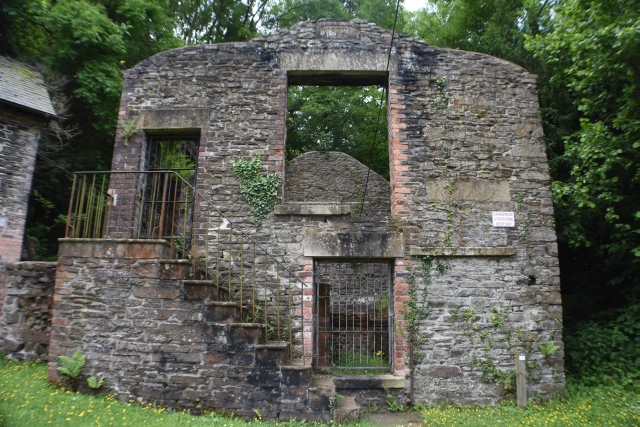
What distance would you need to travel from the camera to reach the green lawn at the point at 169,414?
177 inches

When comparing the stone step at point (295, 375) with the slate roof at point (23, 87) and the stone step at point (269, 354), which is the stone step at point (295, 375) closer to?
the stone step at point (269, 354)

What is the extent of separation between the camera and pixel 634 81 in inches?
235

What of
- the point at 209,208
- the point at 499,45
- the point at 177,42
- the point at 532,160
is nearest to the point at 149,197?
the point at 209,208

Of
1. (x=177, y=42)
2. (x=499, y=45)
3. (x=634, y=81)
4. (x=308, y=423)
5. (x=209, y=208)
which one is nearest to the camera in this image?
(x=308, y=423)

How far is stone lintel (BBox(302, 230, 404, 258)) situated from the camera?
6125 millimetres

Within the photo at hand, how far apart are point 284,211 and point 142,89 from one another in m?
3.30

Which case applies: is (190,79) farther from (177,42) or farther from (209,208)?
(177,42)

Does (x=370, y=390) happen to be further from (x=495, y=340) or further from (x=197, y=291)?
(x=197, y=291)

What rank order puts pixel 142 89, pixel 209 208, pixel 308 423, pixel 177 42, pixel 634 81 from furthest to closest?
1. pixel 177 42
2. pixel 142 89
3. pixel 209 208
4. pixel 634 81
5. pixel 308 423

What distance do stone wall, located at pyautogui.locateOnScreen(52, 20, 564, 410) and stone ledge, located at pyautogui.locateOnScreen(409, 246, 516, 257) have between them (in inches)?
0.8

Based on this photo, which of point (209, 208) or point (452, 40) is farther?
point (452, 40)

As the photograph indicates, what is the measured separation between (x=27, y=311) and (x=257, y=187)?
14.6 ft

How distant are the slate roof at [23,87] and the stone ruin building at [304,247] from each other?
2541mm

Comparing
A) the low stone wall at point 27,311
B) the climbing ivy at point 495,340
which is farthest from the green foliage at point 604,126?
the low stone wall at point 27,311
